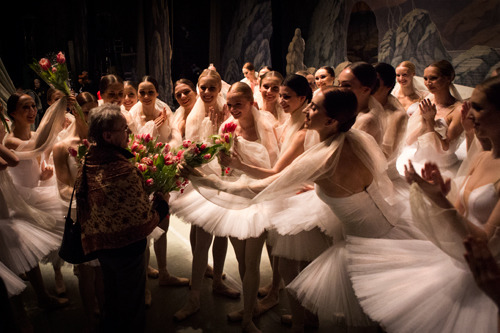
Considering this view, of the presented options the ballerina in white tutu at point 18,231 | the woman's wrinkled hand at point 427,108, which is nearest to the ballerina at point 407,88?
the woman's wrinkled hand at point 427,108

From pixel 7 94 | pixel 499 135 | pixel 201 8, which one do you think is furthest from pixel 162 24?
pixel 499 135

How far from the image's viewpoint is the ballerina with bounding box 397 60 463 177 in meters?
3.92

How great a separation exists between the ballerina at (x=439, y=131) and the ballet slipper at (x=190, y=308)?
91.5 inches

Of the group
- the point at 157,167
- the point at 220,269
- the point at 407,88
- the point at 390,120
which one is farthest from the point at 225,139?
the point at 407,88

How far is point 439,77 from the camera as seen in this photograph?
13.3 ft

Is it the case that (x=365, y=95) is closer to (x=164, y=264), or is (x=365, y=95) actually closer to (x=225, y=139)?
(x=225, y=139)

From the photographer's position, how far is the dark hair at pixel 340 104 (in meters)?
2.38

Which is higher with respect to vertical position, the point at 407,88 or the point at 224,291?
the point at 407,88

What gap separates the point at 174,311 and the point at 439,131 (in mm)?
3195

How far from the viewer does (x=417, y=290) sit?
1.88 meters

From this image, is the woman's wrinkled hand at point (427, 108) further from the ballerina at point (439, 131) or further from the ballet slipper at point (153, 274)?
the ballet slipper at point (153, 274)

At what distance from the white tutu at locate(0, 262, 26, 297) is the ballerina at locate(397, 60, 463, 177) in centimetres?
341

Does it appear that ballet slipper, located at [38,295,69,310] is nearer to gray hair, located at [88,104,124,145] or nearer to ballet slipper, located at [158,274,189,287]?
ballet slipper, located at [158,274,189,287]

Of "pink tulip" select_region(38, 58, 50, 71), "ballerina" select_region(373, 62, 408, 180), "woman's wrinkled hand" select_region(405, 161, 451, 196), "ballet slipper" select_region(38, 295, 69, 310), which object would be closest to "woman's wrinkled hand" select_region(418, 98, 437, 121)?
"ballerina" select_region(373, 62, 408, 180)
